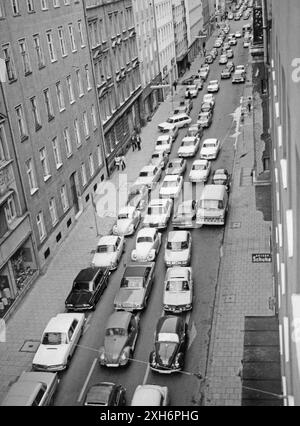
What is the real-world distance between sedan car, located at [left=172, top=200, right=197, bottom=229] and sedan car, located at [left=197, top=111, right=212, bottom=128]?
832 inches

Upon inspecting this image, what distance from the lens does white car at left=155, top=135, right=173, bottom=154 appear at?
48375mm

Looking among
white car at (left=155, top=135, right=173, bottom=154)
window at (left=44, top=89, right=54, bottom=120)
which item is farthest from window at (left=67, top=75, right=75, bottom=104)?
white car at (left=155, top=135, right=173, bottom=154)

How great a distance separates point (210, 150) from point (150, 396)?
29.9 metres

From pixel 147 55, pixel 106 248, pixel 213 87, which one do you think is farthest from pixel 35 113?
pixel 213 87

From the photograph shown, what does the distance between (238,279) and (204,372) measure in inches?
276

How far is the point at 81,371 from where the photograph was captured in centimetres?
2175

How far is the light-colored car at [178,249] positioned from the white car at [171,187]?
741 cm

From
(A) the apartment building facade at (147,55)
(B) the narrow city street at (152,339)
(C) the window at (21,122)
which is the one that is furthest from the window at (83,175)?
(A) the apartment building facade at (147,55)

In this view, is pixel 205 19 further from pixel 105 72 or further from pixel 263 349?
pixel 263 349

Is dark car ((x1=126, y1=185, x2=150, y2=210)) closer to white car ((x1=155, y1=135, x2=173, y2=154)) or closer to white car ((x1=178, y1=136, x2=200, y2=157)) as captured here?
white car ((x1=178, y1=136, x2=200, y2=157))

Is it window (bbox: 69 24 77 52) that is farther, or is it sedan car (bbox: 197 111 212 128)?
sedan car (bbox: 197 111 212 128)

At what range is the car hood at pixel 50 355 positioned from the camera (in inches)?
854

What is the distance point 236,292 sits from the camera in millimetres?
25656
